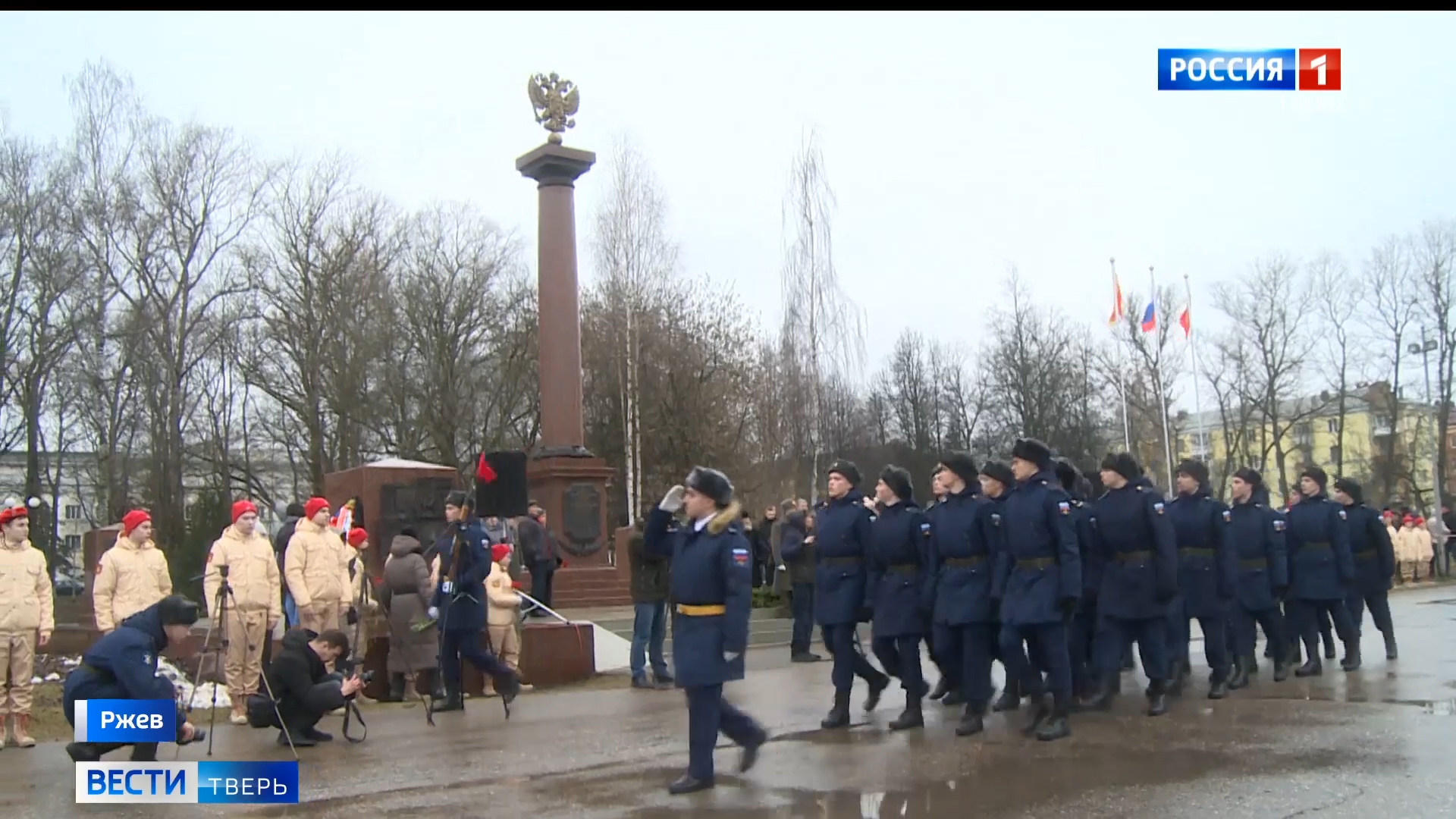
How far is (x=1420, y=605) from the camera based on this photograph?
20766 mm

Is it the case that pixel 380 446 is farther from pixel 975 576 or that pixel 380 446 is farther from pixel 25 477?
pixel 975 576

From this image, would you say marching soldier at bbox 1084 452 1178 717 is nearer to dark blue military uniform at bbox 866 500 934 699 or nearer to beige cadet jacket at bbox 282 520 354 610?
dark blue military uniform at bbox 866 500 934 699

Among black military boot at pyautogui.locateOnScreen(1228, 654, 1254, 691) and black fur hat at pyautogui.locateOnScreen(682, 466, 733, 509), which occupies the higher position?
black fur hat at pyautogui.locateOnScreen(682, 466, 733, 509)

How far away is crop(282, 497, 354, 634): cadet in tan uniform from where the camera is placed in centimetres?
1242

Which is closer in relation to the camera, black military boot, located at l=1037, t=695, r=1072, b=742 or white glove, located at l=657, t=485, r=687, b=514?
white glove, located at l=657, t=485, r=687, b=514

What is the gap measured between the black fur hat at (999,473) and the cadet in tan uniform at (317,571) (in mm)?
6499

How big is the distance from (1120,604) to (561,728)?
14.5 ft

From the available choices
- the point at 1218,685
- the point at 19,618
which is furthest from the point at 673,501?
the point at 19,618

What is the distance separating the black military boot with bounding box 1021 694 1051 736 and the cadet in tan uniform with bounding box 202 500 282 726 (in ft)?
22.0

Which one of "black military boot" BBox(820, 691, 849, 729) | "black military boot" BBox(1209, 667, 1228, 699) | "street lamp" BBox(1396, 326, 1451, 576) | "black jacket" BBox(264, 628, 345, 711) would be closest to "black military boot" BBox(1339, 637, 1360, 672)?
"black military boot" BBox(1209, 667, 1228, 699)

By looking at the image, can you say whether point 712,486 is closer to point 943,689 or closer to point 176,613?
point 176,613

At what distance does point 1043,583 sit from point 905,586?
127cm

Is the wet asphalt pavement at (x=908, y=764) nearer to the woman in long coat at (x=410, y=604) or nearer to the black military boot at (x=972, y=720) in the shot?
the black military boot at (x=972, y=720)

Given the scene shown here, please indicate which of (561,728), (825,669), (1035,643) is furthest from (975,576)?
(825,669)
